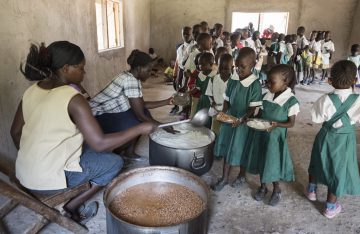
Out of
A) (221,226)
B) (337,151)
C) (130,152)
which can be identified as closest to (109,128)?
(130,152)

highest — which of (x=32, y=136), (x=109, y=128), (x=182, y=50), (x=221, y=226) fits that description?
(x=182, y=50)

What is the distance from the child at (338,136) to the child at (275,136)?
18 centimetres

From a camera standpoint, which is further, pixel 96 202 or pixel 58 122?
pixel 96 202

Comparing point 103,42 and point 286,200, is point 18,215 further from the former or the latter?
point 103,42

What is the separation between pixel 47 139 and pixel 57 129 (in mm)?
72

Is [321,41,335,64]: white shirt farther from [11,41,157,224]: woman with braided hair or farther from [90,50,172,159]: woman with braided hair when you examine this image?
[11,41,157,224]: woman with braided hair

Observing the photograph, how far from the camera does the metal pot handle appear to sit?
2.04 metres

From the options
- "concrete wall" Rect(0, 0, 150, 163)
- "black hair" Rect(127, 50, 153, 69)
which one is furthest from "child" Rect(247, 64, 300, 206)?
"concrete wall" Rect(0, 0, 150, 163)

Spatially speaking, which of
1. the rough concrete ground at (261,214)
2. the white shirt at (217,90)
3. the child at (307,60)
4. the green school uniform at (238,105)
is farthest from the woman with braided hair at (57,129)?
the child at (307,60)

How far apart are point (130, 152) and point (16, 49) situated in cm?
127

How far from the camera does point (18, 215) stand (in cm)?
189

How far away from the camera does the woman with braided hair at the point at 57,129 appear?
4.68 ft

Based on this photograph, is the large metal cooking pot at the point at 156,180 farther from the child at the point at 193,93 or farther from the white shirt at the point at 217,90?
the child at the point at 193,93

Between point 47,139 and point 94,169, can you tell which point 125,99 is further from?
point 47,139
